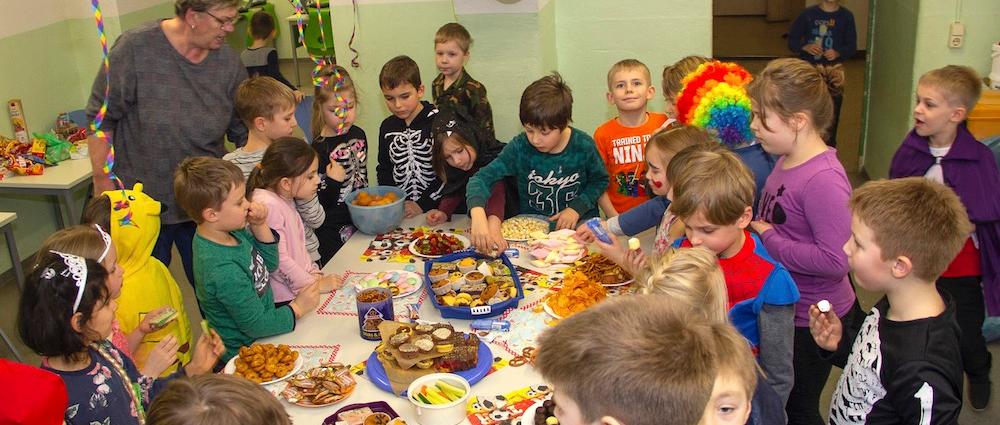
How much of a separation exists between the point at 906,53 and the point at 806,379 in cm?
303

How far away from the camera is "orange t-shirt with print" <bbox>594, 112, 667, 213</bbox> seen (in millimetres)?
→ 3533

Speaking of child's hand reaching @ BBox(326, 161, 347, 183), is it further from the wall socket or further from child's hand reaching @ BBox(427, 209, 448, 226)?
the wall socket

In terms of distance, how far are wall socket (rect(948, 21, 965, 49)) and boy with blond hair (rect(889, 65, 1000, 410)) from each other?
49.4 inches

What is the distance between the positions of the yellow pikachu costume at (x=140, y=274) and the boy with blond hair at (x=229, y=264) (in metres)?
0.19

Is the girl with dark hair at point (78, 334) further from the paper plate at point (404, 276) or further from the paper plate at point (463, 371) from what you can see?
the paper plate at point (404, 276)

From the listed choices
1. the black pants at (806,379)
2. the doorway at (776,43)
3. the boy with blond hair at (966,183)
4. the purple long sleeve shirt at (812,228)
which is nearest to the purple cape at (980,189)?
the boy with blond hair at (966,183)

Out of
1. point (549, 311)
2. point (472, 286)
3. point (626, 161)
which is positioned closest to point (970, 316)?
point (626, 161)

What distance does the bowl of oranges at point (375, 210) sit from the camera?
125 inches

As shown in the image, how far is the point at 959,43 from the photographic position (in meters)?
4.39

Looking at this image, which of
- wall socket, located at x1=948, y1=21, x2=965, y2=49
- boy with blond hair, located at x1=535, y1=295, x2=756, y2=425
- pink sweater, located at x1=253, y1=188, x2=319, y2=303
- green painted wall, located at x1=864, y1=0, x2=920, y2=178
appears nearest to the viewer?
boy with blond hair, located at x1=535, y1=295, x2=756, y2=425

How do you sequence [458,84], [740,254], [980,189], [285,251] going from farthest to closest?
[458,84] → [980,189] → [285,251] → [740,254]

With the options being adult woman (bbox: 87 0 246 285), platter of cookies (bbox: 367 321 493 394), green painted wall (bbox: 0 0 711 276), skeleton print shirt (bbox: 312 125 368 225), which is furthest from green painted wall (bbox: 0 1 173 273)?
platter of cookies (bbox: 367 321 493 394)

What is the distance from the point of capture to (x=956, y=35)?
Result: 4.37 metres

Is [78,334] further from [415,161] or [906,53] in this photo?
[906,53]
